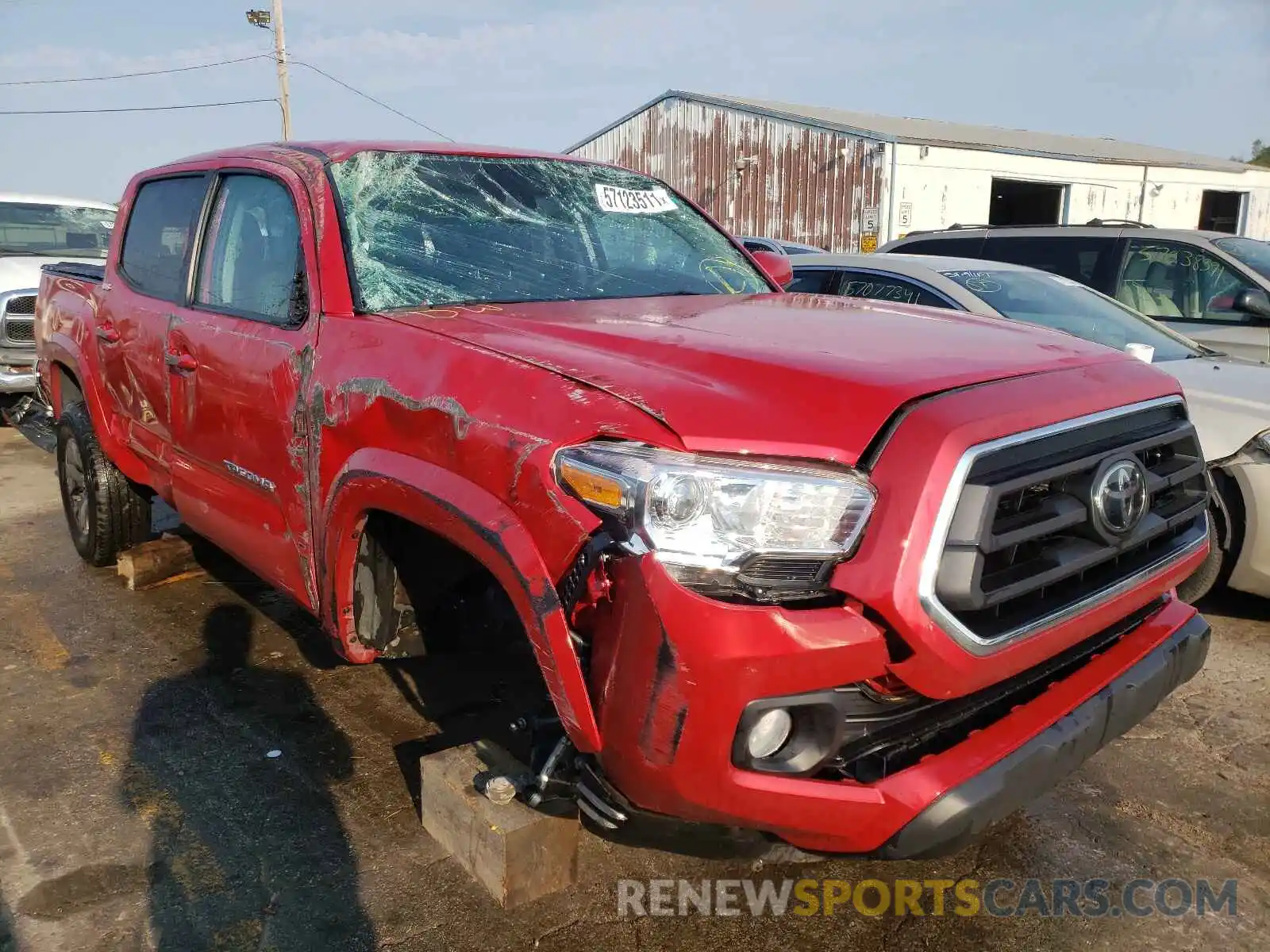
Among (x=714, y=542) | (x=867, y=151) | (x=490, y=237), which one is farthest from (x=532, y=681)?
(x=867, y=151)

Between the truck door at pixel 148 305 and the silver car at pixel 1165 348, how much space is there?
274 centimetres

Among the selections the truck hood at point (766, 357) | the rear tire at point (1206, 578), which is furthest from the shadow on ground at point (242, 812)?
the rear tire at point (1206, 578)

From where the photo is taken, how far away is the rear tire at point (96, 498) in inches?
186

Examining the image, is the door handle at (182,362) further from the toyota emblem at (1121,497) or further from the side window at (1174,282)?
the side window at (1174,282)

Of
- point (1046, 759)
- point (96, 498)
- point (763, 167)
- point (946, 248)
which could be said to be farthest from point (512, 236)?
point (763, 167)

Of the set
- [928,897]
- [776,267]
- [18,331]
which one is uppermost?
[776,267]

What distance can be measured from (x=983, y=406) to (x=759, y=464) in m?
0.49

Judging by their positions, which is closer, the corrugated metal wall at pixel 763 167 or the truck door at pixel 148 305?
the truck door at pixel 148 305

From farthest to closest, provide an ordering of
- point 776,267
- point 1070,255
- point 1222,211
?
point 1222,211, point 1070,255, point 776,267

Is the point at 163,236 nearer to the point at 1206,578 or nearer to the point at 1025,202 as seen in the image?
the point at 1206,578

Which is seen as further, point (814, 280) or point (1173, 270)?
point (1173, 270)

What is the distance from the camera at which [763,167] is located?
2325 cm

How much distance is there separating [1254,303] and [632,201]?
4.38 metres

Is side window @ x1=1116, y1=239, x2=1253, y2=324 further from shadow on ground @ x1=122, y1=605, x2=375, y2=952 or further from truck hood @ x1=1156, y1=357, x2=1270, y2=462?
shadow on ground @ x1=122, y1=605, x2=375, y2=952
